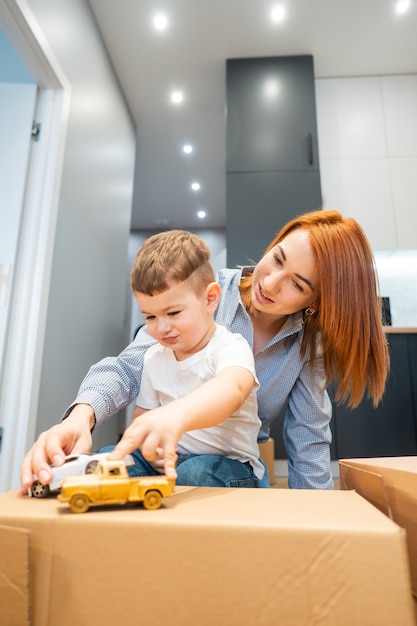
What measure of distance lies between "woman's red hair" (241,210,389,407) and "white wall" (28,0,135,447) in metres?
1.31

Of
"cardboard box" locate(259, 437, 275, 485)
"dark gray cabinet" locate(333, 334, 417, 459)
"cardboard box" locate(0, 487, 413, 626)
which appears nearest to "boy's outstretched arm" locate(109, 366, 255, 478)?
"cardboard box" locate(0, 487, 413, 626)

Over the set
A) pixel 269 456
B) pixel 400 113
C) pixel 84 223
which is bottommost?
pixel 269 456

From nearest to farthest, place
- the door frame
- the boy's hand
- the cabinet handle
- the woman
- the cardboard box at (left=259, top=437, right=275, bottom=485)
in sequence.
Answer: the boy's hand
the woman
the door frame
the cardboard box at (left=259, top=437, right=275, bottom=485)
the cabinet handle

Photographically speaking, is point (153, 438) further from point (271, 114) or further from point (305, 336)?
point (271, 114)

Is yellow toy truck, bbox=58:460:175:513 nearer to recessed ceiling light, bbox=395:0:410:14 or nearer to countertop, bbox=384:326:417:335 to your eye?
countertop, bbox=384:326:417:335

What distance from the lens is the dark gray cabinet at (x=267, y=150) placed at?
8.13 feet

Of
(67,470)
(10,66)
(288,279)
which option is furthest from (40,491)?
(10,66)

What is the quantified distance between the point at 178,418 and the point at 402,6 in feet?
9.40

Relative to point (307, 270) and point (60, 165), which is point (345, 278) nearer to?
point (307, 270)

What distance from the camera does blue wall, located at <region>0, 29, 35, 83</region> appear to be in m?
1.83

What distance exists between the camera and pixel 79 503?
0.37 m

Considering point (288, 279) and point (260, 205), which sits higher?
point (260, 205)

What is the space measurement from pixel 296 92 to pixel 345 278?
7.33 feet

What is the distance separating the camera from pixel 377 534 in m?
0.31
